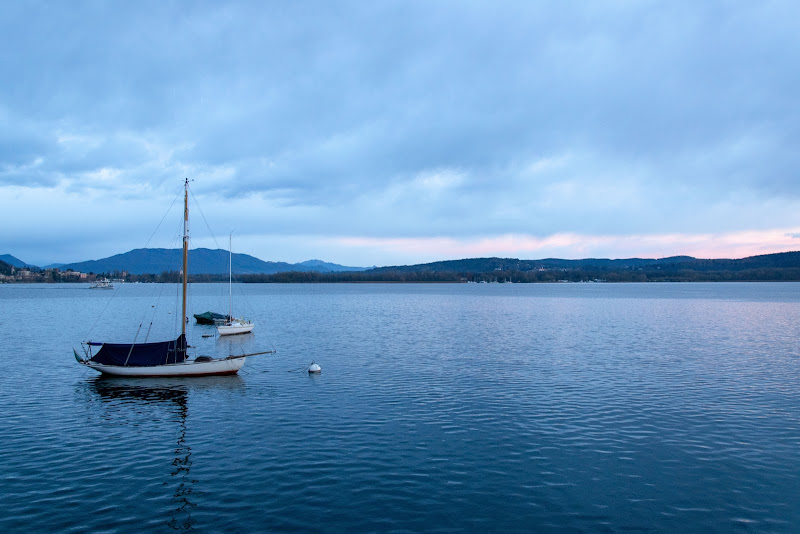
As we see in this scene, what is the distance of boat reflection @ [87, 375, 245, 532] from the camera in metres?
18.1

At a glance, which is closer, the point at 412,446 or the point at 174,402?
the point at 412,446

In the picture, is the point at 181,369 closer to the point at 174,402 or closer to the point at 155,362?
the point at 155,362

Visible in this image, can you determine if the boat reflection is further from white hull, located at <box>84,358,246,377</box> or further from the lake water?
white hull, located at <box>84,358,246,377</box>

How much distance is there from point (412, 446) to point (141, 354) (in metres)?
26.7

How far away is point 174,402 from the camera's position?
3341 centimetres

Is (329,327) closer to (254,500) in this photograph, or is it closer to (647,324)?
(647,324)

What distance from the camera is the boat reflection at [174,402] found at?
1806 cm

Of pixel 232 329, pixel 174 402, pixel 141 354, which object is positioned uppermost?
pixel 141 354

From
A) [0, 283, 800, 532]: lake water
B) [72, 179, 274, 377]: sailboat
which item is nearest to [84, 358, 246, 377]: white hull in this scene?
[72, 179, 274, 377]: sailboat

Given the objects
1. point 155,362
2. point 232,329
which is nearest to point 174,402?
point 155,362

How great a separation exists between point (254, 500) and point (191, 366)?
25.1 m

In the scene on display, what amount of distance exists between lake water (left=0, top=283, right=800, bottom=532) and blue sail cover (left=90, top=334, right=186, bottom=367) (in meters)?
1.68

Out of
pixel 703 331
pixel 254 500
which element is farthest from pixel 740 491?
pixel 703 331

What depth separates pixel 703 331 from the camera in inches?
2884
